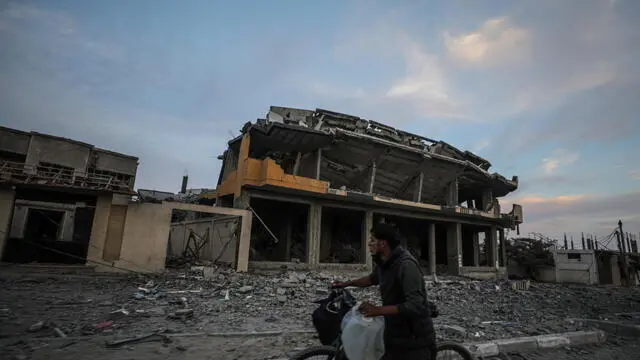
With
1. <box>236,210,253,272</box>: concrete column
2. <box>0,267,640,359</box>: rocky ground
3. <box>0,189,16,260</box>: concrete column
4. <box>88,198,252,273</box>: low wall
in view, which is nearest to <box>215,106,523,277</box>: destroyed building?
<box>236,210,253,272</box>: concrete column

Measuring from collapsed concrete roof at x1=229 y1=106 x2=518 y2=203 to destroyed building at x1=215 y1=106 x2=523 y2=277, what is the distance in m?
0.05

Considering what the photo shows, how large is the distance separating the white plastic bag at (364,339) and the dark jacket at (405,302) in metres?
0.10

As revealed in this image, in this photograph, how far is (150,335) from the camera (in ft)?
17.1

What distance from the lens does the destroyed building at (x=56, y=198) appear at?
1223cm

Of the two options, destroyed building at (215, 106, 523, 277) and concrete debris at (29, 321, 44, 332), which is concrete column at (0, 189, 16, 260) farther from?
concrete debris at (29, 321, 44, 332)

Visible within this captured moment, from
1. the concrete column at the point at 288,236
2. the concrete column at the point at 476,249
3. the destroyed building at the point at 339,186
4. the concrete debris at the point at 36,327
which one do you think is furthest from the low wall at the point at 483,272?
the concrete debris at the point at 36,327

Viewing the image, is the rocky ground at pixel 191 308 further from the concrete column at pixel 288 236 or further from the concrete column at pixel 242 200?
the concrete column at pixel 288 236

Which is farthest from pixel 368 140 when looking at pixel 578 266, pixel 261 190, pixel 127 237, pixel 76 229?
pixel 578 266

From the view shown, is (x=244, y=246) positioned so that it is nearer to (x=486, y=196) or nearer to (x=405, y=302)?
(x=405, y=302)

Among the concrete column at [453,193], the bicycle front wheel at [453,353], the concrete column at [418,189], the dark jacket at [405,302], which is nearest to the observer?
the dark jacket at [405,302]

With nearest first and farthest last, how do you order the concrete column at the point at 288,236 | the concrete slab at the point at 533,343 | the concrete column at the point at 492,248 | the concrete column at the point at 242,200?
1. the concrete slab at the point at 533,343
2. the concrete column at the point at 242,200
3. the concrete column at the point at 288,236
4. the concrete column at the point at 492,248

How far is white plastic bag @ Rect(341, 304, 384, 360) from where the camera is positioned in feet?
8.14

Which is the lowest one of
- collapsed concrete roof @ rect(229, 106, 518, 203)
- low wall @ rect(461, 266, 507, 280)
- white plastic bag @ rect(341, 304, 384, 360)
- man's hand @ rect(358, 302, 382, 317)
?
low wall @ rect(461, 266, 507, 280)

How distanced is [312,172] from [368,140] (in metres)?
3.27
